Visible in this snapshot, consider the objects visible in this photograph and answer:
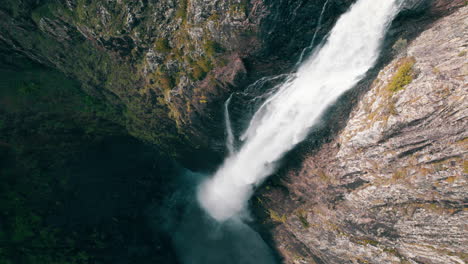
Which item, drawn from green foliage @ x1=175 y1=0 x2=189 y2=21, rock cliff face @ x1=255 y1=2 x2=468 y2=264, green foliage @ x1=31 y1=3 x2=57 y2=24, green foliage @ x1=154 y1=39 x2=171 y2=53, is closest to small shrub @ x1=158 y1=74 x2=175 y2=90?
green foliage @ x1=154 y1=39 x2=171 y2=53

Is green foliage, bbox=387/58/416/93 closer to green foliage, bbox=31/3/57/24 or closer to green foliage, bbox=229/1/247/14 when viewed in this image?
green foliage, bbox=229/1/247/14

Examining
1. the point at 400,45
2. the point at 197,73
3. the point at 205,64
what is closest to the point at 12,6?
the point at 197,73

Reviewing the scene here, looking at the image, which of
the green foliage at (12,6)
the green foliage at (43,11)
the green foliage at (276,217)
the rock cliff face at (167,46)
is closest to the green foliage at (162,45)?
the rock cliff face at (167,46)

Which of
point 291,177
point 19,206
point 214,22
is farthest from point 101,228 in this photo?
point 214,22

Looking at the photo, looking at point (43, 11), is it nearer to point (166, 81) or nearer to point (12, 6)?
point (12, 6)

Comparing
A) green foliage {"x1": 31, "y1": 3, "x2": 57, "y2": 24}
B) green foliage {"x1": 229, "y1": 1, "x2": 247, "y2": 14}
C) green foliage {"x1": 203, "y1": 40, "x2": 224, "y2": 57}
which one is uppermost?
green foliage {"x1": 31, "y1": 3, "x2": 57, "y2": 24}

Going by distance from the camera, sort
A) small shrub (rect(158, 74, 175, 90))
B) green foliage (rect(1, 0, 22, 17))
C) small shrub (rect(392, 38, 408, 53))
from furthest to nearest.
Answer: small shrub (rect(158, 74, 175, 90))
green foliage (rect(1, 0, 22, 17))
small shrub (rect(392, 38, 408, 53))
